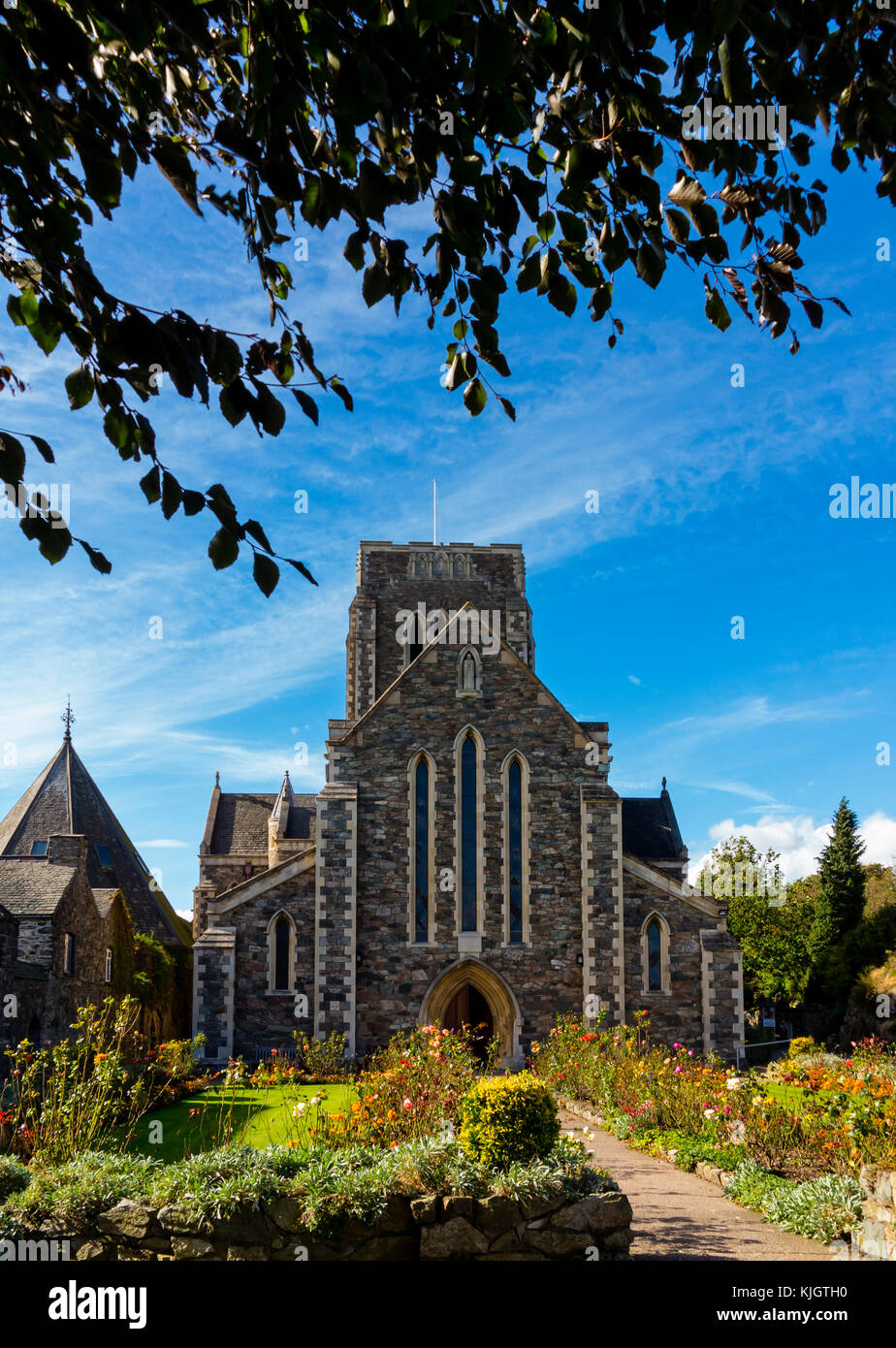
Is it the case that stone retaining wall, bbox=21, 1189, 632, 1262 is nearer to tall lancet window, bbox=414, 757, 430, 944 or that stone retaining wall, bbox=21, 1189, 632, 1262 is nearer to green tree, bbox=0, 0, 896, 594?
green tree, bbox=0, 0, 896, 594

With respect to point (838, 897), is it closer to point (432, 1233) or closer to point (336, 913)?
point (336, 913)

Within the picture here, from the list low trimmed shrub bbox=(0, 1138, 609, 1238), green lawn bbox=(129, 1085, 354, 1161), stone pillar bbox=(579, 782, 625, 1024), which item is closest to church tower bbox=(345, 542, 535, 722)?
stone pillar bbox=(579, 782, 625, 1024)

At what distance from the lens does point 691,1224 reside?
923 cm

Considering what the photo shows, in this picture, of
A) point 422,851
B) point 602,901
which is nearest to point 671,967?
point 602,901

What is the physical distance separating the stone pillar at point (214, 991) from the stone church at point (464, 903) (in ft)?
0.14

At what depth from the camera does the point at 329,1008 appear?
864 inches

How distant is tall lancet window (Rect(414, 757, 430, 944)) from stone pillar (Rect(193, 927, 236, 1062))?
4.10 metres

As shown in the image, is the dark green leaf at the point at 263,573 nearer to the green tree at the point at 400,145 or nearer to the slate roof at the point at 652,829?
the green tree at the point at 400,145

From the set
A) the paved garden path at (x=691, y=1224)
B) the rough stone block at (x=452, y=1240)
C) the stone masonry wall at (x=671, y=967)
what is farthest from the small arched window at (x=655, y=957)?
the rough stone block at (x=452, y=1240)

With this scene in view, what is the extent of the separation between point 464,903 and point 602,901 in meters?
3.07

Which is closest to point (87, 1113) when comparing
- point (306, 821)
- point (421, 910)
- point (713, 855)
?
point (421, 910)

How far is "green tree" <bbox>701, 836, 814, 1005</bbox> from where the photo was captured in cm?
4044
